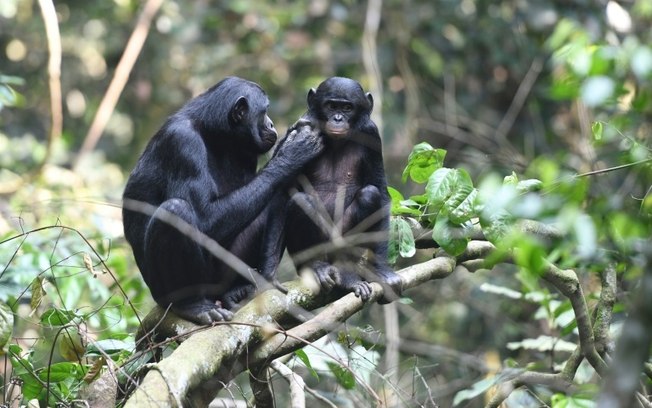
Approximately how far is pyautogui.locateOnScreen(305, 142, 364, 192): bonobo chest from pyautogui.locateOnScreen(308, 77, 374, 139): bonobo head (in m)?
0.19

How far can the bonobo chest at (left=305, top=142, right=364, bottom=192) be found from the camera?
6.31 metres

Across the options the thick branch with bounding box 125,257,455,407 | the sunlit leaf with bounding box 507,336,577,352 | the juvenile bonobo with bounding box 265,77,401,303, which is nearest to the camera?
the thick branch with bounding box 125,257,455,407

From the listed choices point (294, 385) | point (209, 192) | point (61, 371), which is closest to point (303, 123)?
point (209, 192)

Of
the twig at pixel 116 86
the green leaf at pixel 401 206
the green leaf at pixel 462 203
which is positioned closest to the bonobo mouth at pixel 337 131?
the green leaf at pixel 401 206

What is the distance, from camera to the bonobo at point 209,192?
5.48 meters

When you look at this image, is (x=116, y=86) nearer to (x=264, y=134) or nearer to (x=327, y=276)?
(x=264, y=134)

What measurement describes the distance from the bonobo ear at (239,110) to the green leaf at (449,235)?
182 centimetres

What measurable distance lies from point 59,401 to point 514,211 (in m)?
2.79

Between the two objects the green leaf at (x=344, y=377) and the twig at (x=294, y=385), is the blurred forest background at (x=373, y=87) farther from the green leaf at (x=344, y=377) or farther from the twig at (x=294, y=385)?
the twig at (x=294, y=385)

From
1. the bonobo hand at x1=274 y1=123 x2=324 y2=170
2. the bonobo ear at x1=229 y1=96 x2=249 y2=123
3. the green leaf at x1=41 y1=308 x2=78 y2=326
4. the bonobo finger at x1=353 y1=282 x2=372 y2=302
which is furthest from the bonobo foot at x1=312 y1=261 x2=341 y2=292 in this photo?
the green leaf at x1=41 y1=308 x2=78 y2=326

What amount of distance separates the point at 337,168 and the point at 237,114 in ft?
2.67

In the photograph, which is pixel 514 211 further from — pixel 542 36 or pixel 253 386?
pixel 542 36

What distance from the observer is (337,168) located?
20.8 feet

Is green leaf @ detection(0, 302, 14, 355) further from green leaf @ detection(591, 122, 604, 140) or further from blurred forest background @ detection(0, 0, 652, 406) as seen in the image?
green leaf @ detection(591, 122, 604, 140)
